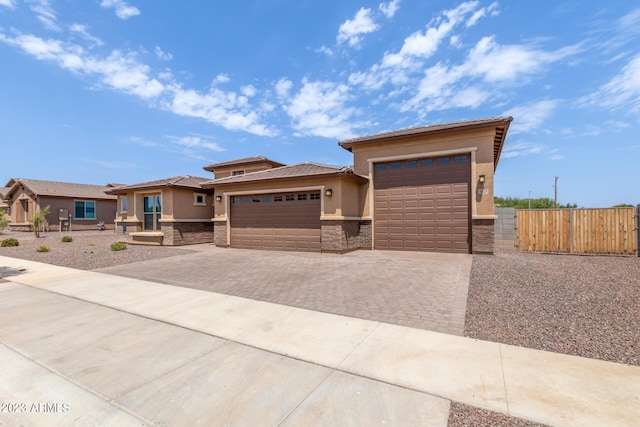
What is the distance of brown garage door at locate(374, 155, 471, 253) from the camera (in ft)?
40.1

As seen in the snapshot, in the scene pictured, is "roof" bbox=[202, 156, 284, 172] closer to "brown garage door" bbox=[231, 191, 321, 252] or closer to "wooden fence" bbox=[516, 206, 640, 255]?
"brown garage door" bbox=[231, 191, 321, 252]

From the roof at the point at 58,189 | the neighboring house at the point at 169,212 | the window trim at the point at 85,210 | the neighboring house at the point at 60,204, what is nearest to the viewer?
the neighboring house at the point at 169,212

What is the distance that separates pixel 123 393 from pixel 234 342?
1343mm

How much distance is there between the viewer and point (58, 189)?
28.7 m

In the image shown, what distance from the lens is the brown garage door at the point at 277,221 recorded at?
13328 millimetres

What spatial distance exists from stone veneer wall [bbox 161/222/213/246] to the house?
10.5 feet

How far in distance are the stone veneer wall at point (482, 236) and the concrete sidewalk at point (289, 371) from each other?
8965 millimetres

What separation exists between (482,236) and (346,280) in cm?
722

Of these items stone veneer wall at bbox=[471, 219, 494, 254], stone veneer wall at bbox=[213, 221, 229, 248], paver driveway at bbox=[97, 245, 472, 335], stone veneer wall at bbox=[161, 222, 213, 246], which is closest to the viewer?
paver driveway at bbox=[97, 245, 472, 335]

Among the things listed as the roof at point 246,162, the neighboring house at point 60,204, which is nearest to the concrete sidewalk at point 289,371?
the roof at point 246,162

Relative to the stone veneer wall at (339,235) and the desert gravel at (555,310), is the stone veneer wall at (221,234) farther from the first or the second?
the desert gravel at (555,310)

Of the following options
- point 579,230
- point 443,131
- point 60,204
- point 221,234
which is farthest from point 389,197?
point 60,204

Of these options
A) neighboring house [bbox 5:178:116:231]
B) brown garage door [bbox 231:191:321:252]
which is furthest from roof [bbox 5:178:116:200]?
brown garage door [bbox 231:191:321:252]

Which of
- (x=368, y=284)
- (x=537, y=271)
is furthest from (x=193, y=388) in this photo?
(x=537, y=271)
